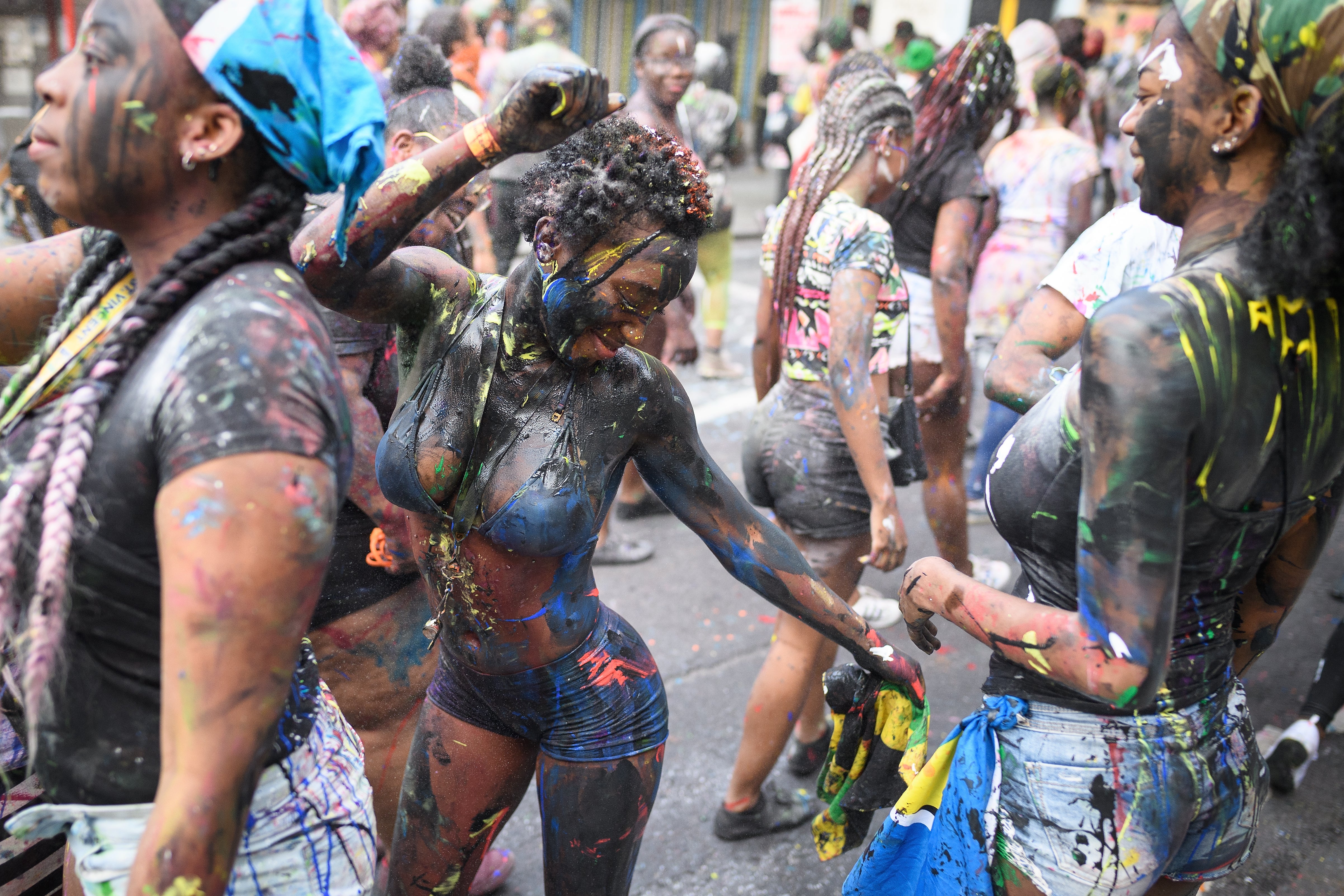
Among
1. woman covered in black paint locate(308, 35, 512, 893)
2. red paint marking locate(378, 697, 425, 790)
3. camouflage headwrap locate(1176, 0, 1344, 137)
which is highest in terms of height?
camouflage headwrap locate(1176, 0, 1344, 137)

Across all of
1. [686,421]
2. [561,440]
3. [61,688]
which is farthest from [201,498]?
[686,421]

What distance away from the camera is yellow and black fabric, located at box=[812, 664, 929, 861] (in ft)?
6.79

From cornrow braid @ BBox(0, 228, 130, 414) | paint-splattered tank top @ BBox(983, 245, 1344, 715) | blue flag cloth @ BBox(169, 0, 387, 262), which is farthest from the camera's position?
paint-splattered tank top @ BBox(983, 245, 1344, 715)

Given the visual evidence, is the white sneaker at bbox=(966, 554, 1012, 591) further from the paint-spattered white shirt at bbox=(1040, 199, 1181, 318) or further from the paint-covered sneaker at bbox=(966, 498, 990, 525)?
the paint-spattered white shirt at bbox=(1040, 199, 1181, 318)

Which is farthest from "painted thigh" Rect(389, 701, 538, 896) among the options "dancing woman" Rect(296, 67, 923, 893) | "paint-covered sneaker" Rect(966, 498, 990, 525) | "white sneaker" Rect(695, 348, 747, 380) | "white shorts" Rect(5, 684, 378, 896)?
"white sneaker" Rect(695, 348, 747, 380)

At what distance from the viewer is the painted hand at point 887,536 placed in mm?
3010

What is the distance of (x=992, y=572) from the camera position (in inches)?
190

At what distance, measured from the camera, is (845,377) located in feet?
9.86

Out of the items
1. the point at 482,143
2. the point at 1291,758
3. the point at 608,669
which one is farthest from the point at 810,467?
the point at 1291,758

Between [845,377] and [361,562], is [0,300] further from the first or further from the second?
[845,377]

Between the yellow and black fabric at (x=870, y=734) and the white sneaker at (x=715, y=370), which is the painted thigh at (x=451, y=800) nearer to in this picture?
the yellow and black fabric at (x=870, y=734)

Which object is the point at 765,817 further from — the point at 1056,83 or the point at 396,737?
the point at 1056,83

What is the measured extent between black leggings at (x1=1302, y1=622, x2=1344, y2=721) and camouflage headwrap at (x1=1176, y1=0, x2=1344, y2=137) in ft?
9.30

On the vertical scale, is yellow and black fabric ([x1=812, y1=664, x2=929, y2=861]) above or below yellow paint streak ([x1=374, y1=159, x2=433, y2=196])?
below
